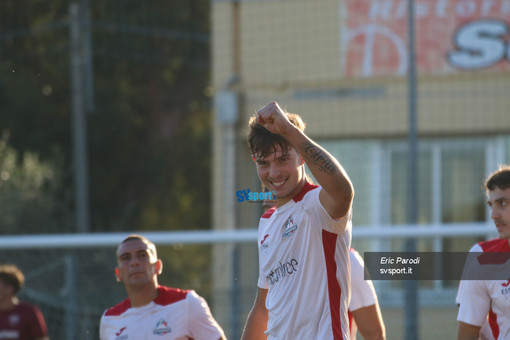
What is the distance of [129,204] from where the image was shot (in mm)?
19875

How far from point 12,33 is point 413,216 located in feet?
41.1

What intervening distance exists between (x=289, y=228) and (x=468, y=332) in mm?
1197

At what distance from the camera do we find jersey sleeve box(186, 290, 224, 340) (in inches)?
193

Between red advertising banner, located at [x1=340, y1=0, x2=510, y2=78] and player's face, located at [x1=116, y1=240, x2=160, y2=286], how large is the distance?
7661mm

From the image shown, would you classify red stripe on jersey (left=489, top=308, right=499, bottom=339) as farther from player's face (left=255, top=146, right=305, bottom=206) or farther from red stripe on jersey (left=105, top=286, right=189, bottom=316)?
red stripe on jersey (left=105, top=286, right=189, bottom=316)

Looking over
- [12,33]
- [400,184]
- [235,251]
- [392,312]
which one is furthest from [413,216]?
[12,33]

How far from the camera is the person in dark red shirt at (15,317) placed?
23.3ft

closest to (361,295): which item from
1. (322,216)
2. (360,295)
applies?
(360,295)

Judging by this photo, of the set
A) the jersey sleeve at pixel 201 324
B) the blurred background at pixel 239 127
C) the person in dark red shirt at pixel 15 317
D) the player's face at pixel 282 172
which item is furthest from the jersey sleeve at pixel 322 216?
the person in dark red shirt at pixel 15 317

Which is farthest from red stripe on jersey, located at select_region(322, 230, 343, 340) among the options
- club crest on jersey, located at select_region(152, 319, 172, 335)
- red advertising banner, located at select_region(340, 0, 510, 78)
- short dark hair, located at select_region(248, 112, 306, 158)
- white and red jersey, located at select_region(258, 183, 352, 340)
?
red advertising banner, located at select_region(340, 0, 510, 78)

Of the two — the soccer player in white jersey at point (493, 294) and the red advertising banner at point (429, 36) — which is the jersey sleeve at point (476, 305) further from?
the red advertising banner at point (429, 36)

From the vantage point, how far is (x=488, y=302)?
420 cm

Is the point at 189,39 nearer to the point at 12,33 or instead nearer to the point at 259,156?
the point at 12,33

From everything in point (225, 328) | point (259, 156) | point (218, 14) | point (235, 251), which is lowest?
point (225, 328)
